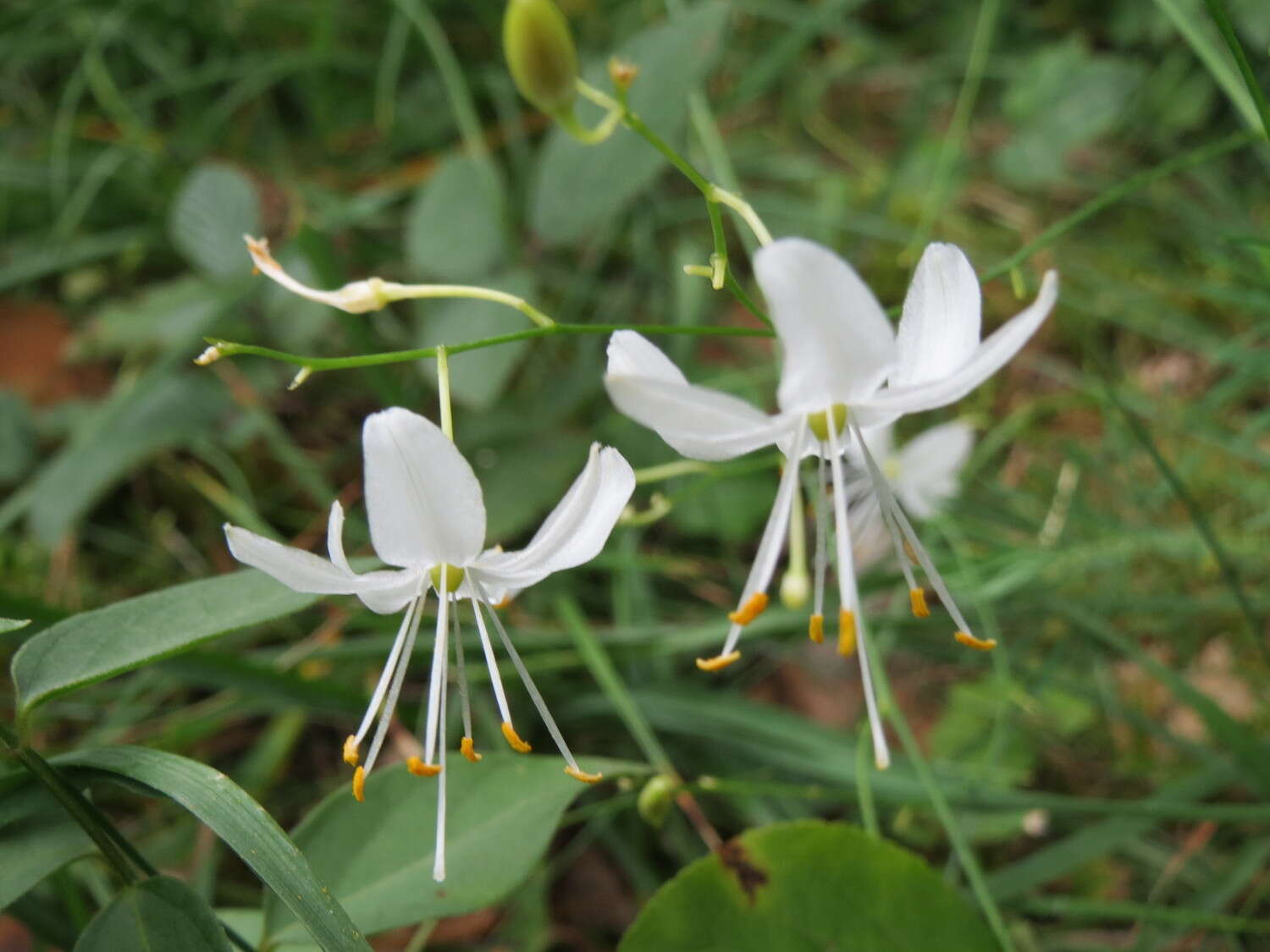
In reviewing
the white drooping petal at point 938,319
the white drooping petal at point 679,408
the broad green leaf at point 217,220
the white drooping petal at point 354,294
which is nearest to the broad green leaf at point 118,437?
the broad green leaf at point 217,220

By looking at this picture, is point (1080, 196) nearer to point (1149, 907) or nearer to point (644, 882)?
point (1149, 907)

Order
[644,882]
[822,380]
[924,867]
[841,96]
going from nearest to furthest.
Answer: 1. [822,380]
2. [924,867]
3. [644,882]
4. [841,96]

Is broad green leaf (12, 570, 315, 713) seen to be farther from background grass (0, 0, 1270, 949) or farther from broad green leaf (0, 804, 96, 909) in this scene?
background grass (0, 0, 1270, 949)

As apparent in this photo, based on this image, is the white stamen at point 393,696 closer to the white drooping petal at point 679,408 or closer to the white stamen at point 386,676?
the white stamen at point 386,676

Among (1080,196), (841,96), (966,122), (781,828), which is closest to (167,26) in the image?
(841,96)

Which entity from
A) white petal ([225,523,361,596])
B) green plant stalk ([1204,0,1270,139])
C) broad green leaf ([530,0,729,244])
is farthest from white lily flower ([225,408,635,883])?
broad green leaf ([530,0,729,244])

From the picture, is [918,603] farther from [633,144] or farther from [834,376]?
[633,144]
